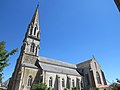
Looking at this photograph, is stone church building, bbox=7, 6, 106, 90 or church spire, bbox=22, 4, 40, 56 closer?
stone church building, bbox=7, 6, 106, 90

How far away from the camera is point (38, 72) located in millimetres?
31656

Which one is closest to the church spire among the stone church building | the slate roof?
the stone church building

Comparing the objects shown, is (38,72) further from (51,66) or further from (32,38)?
(32,38)

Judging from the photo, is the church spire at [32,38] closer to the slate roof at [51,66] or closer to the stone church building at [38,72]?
the stone church building at [38,72]

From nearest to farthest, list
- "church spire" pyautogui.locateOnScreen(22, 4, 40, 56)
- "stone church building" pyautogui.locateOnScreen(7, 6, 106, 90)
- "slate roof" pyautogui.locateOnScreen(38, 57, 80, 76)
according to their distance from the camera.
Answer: "stone church building" pyautogui.locateOnScreen(7, 6, 106, 90)
"slate roof" pyautogui.locateOnScreen(38, 57, 80, 76)
"church spire" pyautogui.locateOnScreen(22, 4, 40, 56)

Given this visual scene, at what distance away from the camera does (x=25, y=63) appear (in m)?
31.8

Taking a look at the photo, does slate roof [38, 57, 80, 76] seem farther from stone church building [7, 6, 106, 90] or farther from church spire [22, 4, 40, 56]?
church spire [22, 4, 40, 56]

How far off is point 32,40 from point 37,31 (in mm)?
4814

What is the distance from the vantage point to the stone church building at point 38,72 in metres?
29.5

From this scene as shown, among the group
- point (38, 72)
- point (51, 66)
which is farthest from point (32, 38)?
point (38, 72)

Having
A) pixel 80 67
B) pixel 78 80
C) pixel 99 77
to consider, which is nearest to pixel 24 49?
pixel 78 80

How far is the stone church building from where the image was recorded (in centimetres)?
2955

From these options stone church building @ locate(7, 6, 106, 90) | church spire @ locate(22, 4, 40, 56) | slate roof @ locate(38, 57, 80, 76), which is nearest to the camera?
stone church building @ locate(7, 6, 106, 90)

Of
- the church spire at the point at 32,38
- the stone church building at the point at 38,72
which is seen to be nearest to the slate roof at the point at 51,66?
the stone church building at the point at 38,72
